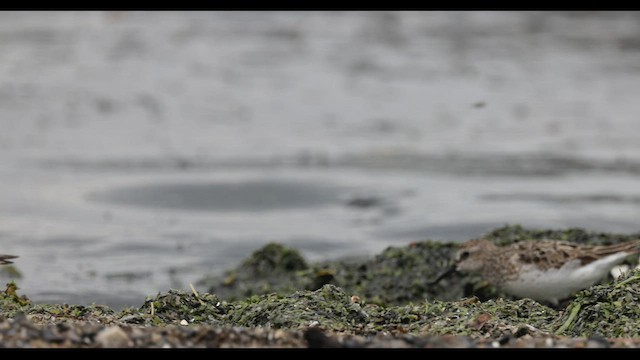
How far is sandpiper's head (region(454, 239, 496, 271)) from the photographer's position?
8.05 m

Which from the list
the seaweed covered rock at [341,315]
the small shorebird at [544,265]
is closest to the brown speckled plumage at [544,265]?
the small shorebird at [544,265]

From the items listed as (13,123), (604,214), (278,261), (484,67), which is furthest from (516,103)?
(278,261)

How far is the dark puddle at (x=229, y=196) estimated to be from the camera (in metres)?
12.1

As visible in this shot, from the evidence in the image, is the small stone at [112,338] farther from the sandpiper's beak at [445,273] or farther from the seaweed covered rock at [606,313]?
the sandpiper's beak at [445,273]

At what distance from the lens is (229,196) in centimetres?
1239

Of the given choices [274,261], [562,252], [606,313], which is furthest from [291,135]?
[606,313]

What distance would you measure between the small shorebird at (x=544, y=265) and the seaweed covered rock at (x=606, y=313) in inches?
62.9

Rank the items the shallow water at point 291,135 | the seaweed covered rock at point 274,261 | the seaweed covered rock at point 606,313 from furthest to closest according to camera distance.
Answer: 1. the shallow water at point 291,135
2. the seaweed covered rock at point 274,261
3. the seaweed covered rock at point 606,313

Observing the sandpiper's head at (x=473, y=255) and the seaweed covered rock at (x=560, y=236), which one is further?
the seaweed covered rock at (x=560, y=236)

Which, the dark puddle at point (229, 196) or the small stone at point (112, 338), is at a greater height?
the dark puddle at point (229, 196)

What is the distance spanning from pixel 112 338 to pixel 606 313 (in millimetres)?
2482

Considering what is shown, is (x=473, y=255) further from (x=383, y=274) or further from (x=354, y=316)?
(x=354, y=316)

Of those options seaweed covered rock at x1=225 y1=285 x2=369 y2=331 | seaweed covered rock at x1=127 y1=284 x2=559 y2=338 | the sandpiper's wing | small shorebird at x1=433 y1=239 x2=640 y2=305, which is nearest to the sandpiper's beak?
small shorebird at x1=433 y1=239 x2=640 y2=305

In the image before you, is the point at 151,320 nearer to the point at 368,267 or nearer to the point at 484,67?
the point at 368,267
